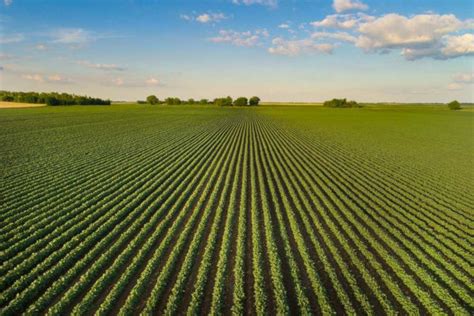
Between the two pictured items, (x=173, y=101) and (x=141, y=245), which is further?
(x=173, y=101)

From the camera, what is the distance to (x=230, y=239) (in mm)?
9047

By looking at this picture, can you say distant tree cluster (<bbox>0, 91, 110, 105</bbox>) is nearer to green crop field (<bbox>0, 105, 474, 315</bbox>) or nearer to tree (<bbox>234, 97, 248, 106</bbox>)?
tree (<bbox>234, 97, 248, 106</bbox>)

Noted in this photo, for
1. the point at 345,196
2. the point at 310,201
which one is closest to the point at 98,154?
the point at 310,201

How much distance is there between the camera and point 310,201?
12727 millimetres

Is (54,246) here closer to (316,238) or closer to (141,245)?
(141,245)

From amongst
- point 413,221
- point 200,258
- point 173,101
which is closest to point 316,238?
point 200,258

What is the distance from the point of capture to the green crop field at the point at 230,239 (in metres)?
6.45

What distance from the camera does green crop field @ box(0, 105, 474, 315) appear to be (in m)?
6.45

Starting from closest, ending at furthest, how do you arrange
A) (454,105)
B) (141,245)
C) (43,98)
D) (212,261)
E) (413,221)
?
1. (212,261)
2. (141,245)
3. (413,221)
4. (43,98)
5. (454,105)

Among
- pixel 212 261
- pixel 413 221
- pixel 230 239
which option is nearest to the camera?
pixel 212 261

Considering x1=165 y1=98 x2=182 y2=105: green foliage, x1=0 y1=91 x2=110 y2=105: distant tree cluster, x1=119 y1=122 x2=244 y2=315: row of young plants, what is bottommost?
x1=119 y1=122 x2=244 y2=315: row of young plants

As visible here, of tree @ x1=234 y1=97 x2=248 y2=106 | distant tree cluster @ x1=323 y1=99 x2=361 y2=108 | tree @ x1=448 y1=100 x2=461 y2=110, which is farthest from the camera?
tree @ x1=234 y1=97 x2=248 y2=106

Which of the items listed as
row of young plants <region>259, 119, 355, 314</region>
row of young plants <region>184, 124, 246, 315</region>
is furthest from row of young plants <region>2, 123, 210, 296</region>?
row of young plants <region>259, 119, 355, 314</region>

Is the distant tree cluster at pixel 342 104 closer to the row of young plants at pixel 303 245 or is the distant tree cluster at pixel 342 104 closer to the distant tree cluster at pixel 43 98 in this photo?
the distant tree cluster at pixel 43 98
